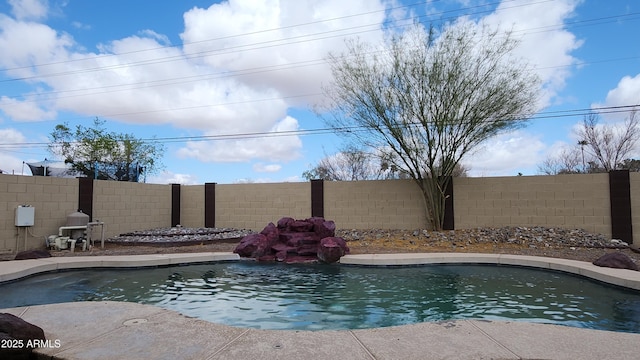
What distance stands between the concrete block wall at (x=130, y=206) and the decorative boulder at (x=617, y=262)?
13.7m

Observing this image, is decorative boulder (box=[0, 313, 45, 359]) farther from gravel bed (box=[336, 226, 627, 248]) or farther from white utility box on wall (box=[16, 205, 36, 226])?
gravel bed (box=[336, 226, 627, 248])

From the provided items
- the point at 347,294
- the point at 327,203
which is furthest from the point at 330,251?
the point at 327,203

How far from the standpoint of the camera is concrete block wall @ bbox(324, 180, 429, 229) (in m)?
13.9

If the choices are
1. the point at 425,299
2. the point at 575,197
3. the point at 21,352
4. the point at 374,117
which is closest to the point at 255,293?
the point at 425,299

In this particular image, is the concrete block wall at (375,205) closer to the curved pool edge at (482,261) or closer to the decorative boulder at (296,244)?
the decorative boulder at (296,244)

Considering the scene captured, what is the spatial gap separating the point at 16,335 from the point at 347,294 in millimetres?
→ 4285

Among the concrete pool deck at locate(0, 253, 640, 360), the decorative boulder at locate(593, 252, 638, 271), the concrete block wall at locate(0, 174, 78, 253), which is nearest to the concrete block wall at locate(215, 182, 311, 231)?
the concrete block wall at locate(0, 174, 78, 253)

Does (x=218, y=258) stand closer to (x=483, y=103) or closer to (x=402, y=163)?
(x=402, y=163)

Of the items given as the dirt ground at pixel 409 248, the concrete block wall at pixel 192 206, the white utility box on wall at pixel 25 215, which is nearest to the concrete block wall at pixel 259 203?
the concrete block wall at pixel 192 206

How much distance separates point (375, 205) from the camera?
14328 millimetres

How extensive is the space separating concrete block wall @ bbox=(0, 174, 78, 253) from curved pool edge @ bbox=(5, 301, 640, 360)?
8.17 meters

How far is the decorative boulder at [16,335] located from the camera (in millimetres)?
3162

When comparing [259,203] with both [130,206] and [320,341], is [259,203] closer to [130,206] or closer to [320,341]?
[130,206]

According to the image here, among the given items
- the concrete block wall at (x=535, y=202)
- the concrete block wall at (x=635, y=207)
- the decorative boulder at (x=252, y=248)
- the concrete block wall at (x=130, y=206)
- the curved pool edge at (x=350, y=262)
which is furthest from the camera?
the concrete block wall at (x=130, y=206)
